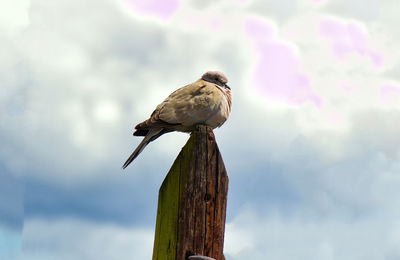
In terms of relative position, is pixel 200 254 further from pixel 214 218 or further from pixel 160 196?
pixel 160 196

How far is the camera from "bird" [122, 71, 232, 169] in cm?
477

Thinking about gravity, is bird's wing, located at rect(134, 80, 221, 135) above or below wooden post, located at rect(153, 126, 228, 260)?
above

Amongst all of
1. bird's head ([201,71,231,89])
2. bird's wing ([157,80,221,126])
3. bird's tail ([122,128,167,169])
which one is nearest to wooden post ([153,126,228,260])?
bird's wing ([157,80,221,126])

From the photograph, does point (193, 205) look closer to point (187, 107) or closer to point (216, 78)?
point (187, 107)

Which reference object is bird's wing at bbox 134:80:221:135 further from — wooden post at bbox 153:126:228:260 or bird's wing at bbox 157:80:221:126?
wooden post at bbox 153:126:228:260

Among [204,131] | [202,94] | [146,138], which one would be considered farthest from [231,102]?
[204,131]

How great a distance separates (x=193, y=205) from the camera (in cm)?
328

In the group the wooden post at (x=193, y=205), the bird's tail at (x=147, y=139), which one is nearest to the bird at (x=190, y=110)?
the bird's tail at (x=147, y=139)

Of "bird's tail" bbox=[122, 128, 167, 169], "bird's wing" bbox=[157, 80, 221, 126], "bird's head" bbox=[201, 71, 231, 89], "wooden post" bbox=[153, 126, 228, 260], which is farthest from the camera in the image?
"bird's head" bbox=[201, 71, 231, 89]

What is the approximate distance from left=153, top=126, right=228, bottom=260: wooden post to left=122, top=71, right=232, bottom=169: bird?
4.12 ft

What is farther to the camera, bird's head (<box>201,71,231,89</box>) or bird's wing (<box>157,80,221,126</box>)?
bird's head (<box>201,71,231,89</box>)

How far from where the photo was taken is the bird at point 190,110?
477 cm

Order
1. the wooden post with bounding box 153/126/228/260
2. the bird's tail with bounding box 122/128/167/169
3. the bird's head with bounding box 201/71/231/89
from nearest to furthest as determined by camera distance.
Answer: the wooden post with bounding box 153/126/228/260
the bird's tail with bounding box 122/128/167/169
the bird's head with bounding box 201/71/231/89

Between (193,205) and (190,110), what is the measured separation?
170 centimetres
